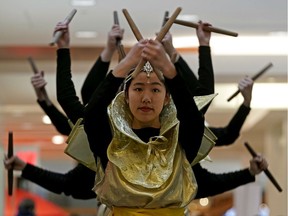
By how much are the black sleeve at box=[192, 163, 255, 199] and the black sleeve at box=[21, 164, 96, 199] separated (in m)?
0.37

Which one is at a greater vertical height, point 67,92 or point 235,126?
point 67,92

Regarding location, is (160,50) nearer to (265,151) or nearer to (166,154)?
(166,154)

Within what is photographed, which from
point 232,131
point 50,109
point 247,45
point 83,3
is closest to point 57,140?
A: point 247,45

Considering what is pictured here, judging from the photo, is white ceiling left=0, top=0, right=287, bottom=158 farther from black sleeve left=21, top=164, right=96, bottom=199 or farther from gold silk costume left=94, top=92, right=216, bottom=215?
gold silk costume left=94, top=92, right=216, bottom=215

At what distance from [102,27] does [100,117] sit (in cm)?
383

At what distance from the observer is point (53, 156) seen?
39.6 ft

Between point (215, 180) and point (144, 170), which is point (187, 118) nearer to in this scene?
point (144, 170)

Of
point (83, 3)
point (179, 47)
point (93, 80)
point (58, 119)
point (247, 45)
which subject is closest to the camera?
point (93, 80)

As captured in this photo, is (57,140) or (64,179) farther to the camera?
(57,140)

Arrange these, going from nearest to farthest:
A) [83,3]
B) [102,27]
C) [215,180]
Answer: [215,180], [83,3], [102,27]

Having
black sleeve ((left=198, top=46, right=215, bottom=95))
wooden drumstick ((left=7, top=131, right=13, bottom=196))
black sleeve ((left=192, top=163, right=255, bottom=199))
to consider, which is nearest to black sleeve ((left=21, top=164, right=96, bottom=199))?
wooden drumstick ((left=7, top=131, right=13, bottom=196))

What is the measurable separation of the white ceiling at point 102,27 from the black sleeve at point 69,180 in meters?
2.41

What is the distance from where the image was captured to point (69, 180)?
278 cm

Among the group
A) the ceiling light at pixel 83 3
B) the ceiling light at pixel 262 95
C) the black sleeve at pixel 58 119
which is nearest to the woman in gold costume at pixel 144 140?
the black sleeve at pixel 58 119
